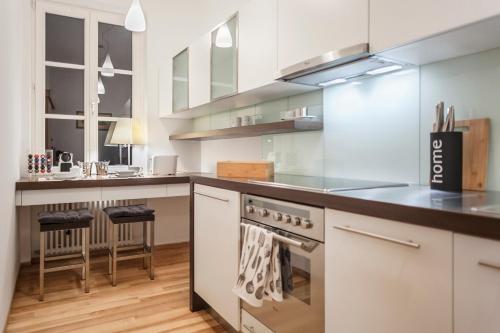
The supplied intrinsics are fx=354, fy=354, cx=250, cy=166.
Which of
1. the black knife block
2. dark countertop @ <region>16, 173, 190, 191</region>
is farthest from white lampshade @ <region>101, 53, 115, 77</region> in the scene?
the black knife block

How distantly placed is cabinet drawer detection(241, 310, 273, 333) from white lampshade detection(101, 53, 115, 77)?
305 centimetres

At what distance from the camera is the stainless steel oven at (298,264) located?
1.41 m

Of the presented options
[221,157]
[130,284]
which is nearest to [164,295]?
[130,284]

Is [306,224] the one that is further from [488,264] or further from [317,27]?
[317,27]

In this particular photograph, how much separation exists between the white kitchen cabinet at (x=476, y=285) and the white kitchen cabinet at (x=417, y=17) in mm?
721

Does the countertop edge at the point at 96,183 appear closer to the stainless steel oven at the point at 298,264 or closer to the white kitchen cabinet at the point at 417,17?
the stainless steel oven at the point at 298,264

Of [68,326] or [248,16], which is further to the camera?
[248,16]

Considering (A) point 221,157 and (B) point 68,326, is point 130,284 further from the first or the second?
(A) point 221,157

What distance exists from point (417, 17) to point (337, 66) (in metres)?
0.48

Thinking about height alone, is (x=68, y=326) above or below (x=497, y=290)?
below

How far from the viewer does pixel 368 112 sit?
1915 millimetres

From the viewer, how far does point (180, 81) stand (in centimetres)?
362

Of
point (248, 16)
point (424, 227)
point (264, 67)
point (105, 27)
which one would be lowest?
point (424, 227)

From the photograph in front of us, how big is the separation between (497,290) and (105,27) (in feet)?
13.6
